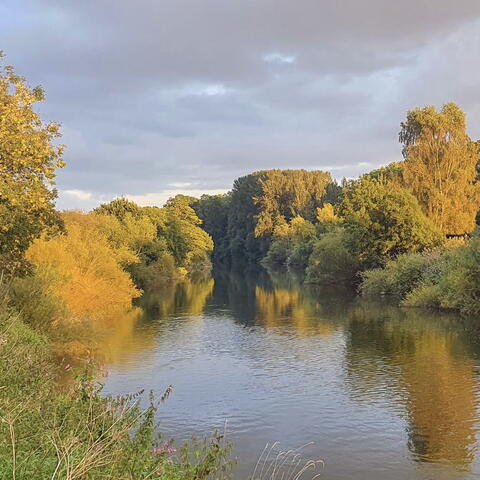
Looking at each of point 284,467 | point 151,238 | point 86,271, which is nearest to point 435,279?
point 86,271

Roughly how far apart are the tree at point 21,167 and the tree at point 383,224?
36480mm

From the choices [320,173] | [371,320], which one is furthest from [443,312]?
[320,173]

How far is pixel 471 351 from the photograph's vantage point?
88.4 feet

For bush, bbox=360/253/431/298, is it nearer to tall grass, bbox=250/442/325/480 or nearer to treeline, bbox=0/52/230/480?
treeline, bbox=0/52/230/480

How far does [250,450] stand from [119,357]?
1263cm

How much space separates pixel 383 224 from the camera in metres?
53.6

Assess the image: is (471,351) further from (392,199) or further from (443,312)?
(392,199)

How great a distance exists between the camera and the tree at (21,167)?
1822cm

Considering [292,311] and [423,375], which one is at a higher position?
[292,311]

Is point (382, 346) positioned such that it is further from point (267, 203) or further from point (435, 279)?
point (267, 203)

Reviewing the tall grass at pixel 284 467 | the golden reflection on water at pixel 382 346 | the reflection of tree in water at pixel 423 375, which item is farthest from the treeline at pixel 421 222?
the tall grass at pixel 284 467

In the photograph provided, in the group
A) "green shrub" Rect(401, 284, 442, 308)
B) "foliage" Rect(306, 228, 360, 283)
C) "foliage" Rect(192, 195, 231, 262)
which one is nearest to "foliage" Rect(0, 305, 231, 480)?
"green shrub" Rect(401, 284, 442, 308)

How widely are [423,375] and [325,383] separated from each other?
13.1 ft

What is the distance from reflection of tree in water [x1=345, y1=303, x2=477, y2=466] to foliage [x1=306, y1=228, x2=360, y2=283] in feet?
69.7
